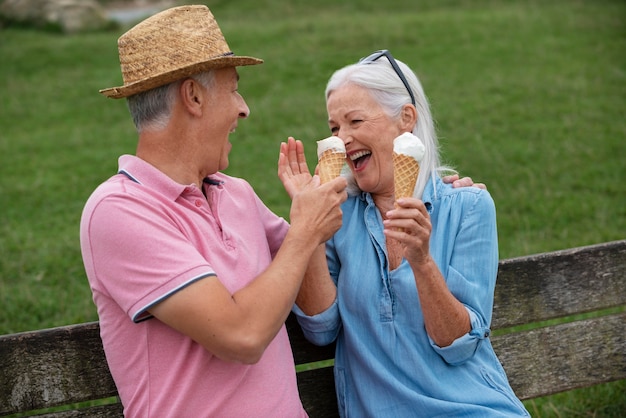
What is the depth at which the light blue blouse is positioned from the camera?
3.05 metres

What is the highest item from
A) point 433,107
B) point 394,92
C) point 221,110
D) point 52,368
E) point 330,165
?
point 221,110

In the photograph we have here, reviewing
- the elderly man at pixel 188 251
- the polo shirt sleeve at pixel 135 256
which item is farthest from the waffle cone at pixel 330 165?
the polo shirt sleeve at pixel 135 256

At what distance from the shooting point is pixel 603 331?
4020 mm

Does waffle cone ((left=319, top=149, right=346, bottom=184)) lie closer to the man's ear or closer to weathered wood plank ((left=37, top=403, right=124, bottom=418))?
the man's ear

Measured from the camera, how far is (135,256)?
2494mm

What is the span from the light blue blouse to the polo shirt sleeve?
797 mm

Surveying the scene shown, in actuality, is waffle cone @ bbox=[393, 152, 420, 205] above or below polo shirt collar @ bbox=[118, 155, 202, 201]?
below

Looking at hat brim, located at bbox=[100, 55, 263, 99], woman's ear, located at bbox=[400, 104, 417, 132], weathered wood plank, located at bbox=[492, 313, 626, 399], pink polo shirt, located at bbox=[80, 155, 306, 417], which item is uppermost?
hat brim, located at bbox=[100, 55, 263, 99]

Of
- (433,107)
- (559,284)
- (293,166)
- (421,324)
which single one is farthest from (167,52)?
(433,107)

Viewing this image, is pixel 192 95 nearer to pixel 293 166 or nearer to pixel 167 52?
pixel 167 52

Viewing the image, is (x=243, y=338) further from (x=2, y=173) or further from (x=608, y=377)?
(x=2, y=173)

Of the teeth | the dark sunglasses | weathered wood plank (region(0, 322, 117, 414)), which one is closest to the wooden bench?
weathered wood plank (region(0, 322, 117, 414))

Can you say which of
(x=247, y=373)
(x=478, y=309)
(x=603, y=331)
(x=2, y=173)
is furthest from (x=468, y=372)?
(x=2, y=173)

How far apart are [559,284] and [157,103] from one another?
2015mm
